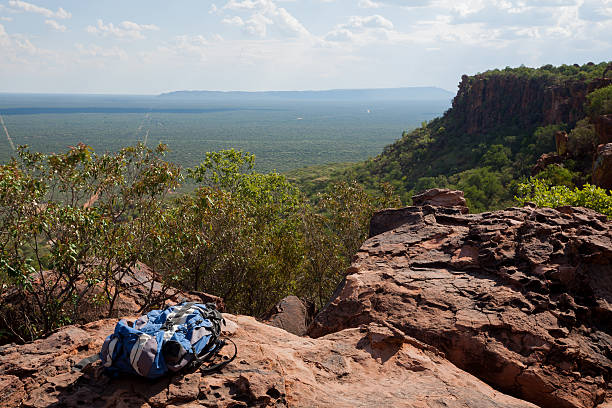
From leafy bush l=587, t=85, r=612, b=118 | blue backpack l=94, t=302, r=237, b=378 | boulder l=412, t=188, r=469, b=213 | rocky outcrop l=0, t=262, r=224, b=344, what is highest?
leafy bush l=587, t=85, r=612, b=118

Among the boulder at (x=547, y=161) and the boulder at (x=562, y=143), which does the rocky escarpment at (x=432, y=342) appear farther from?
the boulder at (x=562, y=143)

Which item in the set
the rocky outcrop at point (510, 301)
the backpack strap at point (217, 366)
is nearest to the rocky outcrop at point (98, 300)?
the backpack strap at point (217, 366)

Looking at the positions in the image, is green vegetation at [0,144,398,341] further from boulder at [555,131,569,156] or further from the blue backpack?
boulder at [555,131,569,156]

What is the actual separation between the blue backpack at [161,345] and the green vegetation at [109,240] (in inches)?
154

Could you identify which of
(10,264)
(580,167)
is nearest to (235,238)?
(10,264)

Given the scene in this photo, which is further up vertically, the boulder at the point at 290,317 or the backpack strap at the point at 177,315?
the backpack strap at the point at 177,315

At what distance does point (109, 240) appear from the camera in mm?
11086

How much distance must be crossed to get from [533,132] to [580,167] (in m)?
39.3

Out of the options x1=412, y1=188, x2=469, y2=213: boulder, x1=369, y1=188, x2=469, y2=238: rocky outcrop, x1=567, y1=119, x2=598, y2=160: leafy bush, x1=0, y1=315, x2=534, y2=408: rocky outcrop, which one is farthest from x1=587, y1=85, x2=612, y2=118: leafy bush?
x1=0, y1=315, x2=534, y2=408: rocky outcrop

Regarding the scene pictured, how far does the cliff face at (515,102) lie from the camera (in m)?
63.0

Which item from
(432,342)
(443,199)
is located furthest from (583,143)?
(432,342)

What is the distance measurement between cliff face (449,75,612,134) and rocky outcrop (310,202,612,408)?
59.8 metres

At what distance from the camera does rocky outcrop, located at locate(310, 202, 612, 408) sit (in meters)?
7.68

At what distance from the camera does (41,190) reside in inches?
410
